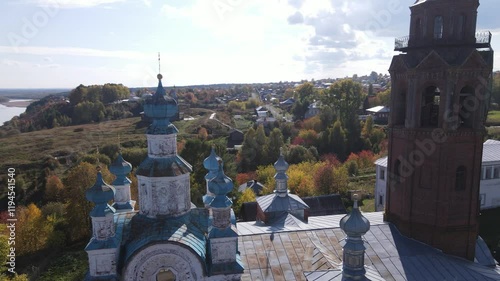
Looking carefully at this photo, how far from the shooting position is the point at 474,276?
13078mm

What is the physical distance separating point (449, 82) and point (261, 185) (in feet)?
83.0

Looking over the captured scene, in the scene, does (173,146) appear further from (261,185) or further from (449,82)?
(261,185)

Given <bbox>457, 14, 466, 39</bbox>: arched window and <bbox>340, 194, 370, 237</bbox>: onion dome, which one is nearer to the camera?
<bbox>340, 194, 370, 237</bbox>: onion dome

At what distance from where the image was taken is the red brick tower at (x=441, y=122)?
13.5m

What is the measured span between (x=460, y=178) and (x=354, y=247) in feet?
20.2

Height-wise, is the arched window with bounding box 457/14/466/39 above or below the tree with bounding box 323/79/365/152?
above

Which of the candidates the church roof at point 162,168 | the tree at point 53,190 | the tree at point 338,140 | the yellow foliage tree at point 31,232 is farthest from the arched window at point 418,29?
the tree at point 338,140

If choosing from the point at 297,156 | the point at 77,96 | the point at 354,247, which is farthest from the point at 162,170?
the point at 77,96

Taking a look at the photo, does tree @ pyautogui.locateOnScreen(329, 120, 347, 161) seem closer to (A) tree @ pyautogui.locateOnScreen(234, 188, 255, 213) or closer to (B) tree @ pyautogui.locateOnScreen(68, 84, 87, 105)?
(A) tree @ pyautogui.locateOnScreen(234, 188, 255, 213)

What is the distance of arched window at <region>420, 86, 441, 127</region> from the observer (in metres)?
14.6

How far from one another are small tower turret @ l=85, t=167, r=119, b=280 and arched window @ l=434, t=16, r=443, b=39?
498 inches

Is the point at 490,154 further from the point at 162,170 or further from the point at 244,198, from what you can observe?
the point at 162,170

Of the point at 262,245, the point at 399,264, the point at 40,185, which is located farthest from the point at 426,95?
the point at 40,185

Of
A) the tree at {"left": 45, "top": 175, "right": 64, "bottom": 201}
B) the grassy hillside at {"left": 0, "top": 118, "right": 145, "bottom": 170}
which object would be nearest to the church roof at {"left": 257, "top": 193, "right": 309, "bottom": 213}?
the tree at {"left": 45, "top": 175, "right": 64, "bottom": 201}
